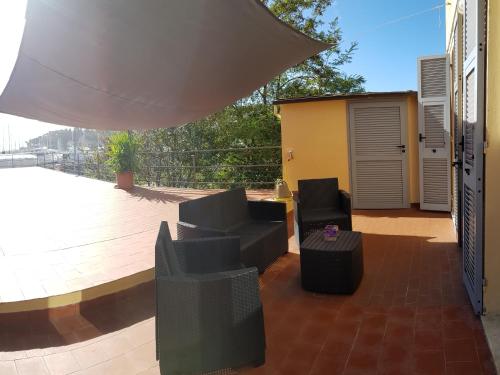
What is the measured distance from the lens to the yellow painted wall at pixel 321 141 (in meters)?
7.46

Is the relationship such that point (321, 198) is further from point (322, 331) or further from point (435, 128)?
point (322, 331)

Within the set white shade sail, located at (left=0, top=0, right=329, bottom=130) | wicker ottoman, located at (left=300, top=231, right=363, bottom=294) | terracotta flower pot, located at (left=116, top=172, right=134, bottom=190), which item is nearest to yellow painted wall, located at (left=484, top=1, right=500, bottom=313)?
wicker ottoman, located at (left=300, top=231, right=363, bottom=294)

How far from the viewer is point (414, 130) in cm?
742

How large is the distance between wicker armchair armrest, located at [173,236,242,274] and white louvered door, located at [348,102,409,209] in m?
4.63

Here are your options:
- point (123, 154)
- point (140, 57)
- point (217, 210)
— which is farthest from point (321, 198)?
point (123, 154)

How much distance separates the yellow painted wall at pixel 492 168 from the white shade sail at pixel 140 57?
1.51 meters

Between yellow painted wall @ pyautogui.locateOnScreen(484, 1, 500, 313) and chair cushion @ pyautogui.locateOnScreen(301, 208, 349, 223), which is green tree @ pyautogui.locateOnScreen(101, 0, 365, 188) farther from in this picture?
yellow painted wall @ pyautogui.locateOnScreen(484, 1, 500, 313)

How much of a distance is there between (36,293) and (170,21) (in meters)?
2.37

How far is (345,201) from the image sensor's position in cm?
513

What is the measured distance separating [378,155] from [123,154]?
253 inches

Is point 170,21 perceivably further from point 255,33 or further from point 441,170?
point 441,170

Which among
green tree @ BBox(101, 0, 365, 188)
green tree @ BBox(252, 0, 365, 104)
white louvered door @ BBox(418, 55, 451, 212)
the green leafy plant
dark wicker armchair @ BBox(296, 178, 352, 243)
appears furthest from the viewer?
green tree @ BBox(252, 0, 365, 104)

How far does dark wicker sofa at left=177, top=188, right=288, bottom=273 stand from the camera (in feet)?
12.9

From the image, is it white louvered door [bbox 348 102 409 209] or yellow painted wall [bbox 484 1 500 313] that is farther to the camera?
white louvered door [bbox 348 102 409 209]
